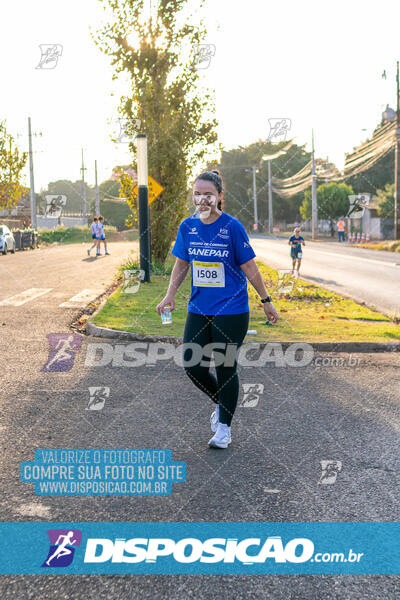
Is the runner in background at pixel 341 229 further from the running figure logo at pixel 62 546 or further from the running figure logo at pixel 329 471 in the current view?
the running figure logo at pixel 62 546

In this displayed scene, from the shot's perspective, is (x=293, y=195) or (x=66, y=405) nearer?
(x=66, y=405)

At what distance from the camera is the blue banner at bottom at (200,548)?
10.1 feet

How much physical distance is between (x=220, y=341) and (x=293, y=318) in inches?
272

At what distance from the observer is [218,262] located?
14.9 feet

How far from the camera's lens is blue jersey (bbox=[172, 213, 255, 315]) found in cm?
452

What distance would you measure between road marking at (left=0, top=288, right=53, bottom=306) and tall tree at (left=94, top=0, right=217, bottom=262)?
464 cm

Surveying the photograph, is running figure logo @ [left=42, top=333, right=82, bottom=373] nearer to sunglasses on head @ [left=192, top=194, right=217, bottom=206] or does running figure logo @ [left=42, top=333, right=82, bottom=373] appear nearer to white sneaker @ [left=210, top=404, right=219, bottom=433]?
white sneaker @ [left=210, top=404, right=219, bottom=433]

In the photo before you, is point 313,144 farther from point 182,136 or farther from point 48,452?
point 48,452

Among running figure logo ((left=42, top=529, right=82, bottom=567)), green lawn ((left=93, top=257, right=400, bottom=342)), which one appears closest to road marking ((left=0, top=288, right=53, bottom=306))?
green lawn ((left=93, top=257, right=400, bottom=342))

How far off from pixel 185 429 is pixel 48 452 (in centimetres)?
117

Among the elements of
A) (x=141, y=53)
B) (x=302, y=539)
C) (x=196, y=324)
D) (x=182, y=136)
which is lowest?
(x=302, y=539)

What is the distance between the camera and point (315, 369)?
302 inches

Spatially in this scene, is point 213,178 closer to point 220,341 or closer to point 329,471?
point 220,341

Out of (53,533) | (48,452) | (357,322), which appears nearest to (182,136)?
(357,322)
